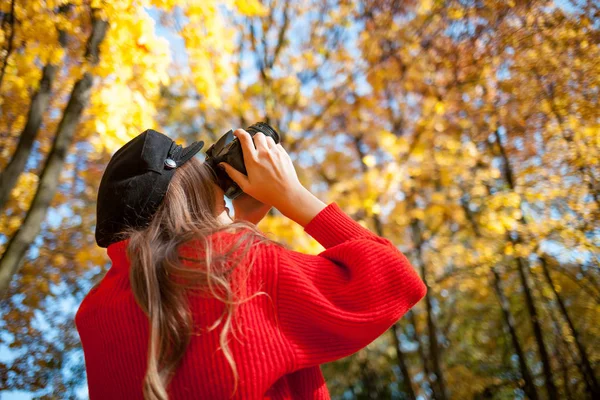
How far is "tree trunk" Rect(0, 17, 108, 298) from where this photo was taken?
2576 millimetres

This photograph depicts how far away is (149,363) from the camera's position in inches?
30.4

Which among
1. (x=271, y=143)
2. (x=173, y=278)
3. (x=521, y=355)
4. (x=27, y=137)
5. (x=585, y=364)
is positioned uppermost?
(x=27, y=137)

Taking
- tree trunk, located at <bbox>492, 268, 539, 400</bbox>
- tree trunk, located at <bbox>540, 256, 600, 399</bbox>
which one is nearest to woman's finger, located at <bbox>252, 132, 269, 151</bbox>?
tree trunk, located at <bbox>540, 256, 600, 399</bbox>

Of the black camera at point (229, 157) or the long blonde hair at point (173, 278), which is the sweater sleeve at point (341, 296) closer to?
the long blonde hair at point (173, 278)

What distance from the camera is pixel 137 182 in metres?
1.00

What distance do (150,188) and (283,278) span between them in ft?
1.26

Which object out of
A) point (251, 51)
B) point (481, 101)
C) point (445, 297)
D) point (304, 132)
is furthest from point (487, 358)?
point (251, 51)

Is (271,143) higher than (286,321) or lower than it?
higher

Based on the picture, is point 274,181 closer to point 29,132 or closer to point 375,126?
point 29,132

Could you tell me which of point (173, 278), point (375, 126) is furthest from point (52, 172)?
point (375, 126)

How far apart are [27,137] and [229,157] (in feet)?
7.82

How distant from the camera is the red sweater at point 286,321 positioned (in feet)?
2.65

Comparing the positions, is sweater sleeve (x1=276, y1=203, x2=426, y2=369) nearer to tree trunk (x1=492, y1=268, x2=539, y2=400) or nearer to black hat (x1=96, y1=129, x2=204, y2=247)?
black hat (x1=96, y1=129, x2=204, y2=247)

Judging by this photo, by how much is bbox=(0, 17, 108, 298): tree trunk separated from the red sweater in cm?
204
